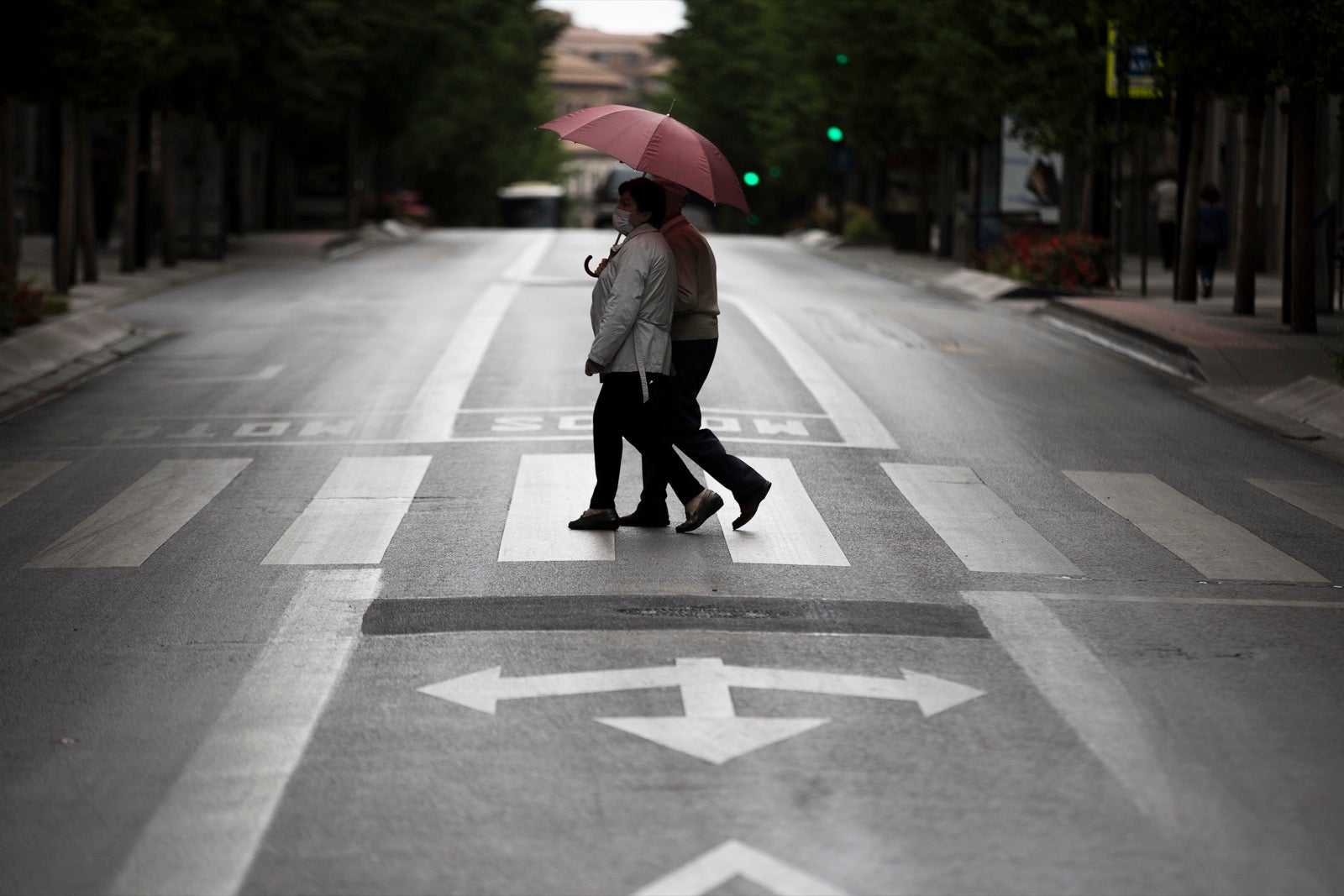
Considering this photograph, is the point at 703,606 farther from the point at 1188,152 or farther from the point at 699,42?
the point at 699,42

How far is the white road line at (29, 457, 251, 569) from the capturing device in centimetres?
920

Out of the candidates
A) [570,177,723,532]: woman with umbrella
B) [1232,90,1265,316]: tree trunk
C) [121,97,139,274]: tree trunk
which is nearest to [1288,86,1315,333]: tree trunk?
[1232,90,1265,316]: tree trunk

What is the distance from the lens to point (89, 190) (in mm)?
28109

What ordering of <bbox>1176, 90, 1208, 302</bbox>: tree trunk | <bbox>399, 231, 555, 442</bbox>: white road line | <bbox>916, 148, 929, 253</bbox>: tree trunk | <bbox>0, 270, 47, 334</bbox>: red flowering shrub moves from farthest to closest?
1. <bbox>916, 148, 929, 253</bbox>: tree trunk
2. <bbox>1176, 90, 1208, 302</bbox>: tree trunk
3. <bbox>0, 270, 47, 334</bbox>: red flowering shrub
4. <bbox>399, 231, 555, 442</bbox>: white road line

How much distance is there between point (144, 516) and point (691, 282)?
3218mm

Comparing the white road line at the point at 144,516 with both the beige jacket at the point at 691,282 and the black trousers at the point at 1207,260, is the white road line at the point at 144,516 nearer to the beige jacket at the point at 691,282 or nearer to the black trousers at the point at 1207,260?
the beige jacket at the point at 691,282

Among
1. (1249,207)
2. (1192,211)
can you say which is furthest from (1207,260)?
(1249,207)

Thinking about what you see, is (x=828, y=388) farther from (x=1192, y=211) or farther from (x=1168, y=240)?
(x=1168, y=240)

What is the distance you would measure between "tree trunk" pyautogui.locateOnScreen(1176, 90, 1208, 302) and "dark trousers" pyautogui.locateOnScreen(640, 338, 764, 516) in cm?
1718

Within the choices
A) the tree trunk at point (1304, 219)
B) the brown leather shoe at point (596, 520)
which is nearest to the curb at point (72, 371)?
the brown leather shoe at point (596, 520)

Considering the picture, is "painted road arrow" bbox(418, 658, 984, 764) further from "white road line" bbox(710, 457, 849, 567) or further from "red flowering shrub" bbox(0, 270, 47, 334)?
"red flowering shrub" bbox(0, 270, 47, 334)

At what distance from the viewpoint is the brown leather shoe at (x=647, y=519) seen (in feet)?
32.5

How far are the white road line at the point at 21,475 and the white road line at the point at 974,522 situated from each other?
5100 mm

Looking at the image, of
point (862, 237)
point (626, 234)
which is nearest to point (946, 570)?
point (626, 234)
